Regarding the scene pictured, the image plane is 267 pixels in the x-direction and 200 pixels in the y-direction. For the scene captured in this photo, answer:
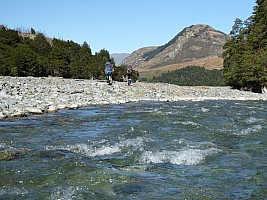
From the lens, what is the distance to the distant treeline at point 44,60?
50.4m

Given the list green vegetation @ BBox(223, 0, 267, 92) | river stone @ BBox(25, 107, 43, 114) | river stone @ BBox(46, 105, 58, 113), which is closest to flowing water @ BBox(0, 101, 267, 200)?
river stone @ BBox(25, 107, 43, 114)

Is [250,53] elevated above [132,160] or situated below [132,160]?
above

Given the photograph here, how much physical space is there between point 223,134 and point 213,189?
5.16 m

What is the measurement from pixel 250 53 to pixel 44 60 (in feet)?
126

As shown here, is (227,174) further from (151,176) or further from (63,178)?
(63,178)

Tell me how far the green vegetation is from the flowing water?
29.8 m

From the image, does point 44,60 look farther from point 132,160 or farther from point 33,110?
point 132,160

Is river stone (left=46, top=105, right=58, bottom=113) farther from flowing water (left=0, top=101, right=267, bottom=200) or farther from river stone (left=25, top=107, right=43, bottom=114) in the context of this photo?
flowing water (left=0, top=101, right=267, bottom=200)

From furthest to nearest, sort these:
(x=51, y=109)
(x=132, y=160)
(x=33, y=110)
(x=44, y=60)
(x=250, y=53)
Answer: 1. (x=44, y=60)
2. (x=250, y=53)
3. (x=51, y=109)
4. (x=33, y=110)
5. (x=132, y=160)

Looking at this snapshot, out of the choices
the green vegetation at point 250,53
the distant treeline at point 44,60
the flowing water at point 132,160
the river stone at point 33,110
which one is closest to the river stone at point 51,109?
the river stone at point 33,110

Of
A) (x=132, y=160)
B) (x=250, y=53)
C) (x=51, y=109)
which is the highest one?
(x=250, y=53)

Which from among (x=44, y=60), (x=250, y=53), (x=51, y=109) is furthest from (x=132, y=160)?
(x=44, y=60)

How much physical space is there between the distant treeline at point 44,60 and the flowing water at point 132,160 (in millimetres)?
42125

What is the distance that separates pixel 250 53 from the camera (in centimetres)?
4109
